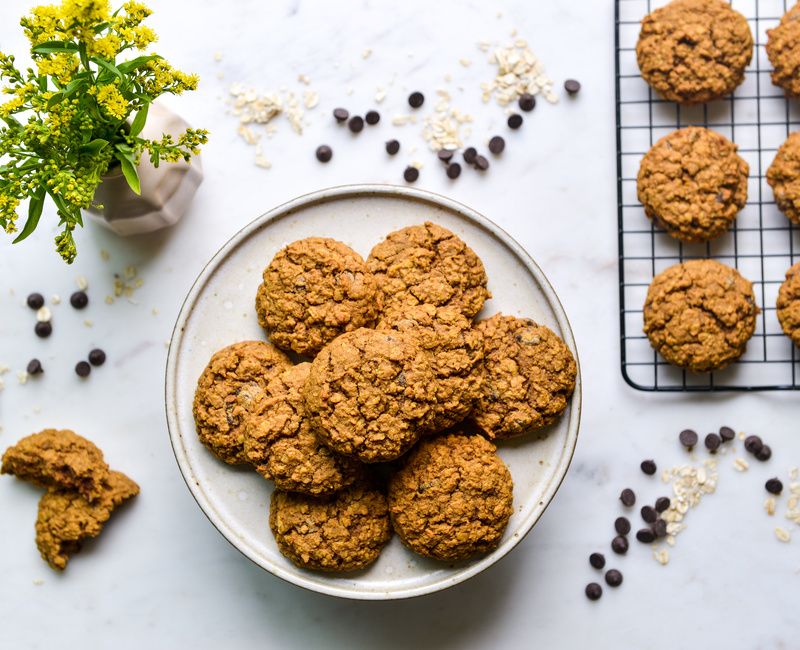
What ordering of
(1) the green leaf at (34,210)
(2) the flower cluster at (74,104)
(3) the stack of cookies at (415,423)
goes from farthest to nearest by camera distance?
(3) the stack of cookies at (415,423)
(1) the green leaf at (34,210)
(2) the flower cluster at (74,104)

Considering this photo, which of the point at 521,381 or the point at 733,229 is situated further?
the point at 733,229

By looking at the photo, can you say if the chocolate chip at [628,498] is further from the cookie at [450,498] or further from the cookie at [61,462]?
the cookie at [61,462]

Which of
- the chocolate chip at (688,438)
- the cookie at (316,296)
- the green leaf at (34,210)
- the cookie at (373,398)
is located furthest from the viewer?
the chocolate chip at (688,438)

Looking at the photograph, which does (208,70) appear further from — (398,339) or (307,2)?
(398,339)

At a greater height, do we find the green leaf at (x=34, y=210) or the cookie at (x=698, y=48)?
the cookie at (x=698, y=48)

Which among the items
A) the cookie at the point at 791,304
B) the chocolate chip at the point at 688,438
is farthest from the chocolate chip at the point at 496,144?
the chocolate chip at the point at 688,438

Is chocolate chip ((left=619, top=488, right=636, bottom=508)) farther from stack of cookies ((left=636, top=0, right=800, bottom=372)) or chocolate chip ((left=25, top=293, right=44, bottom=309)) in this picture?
chocolate chip ((left=25, top=293, right=44, bottom=309))

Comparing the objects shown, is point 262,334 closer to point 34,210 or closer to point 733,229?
point 34,210

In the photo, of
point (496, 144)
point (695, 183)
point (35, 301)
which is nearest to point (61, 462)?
point (35, 301)
